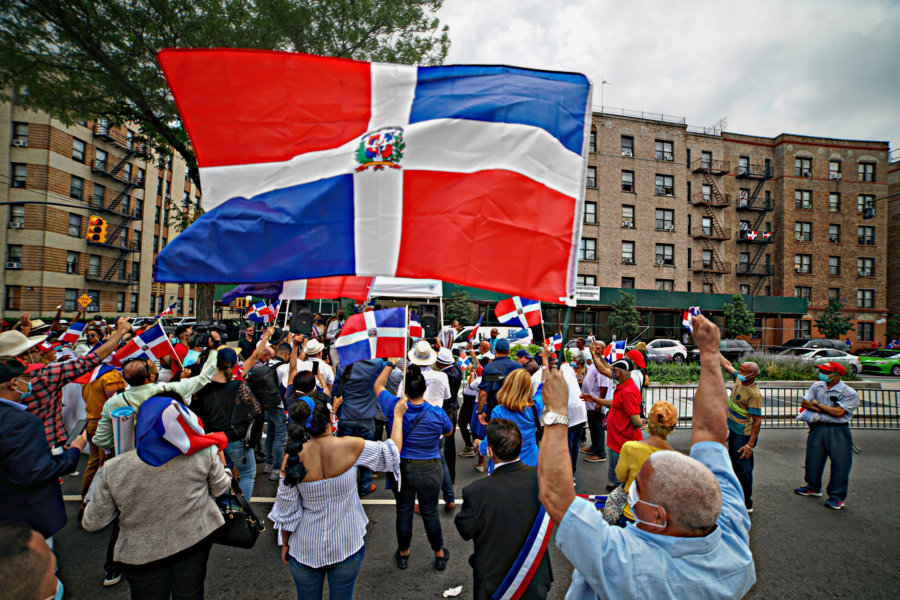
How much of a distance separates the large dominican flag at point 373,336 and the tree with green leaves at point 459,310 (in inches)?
868

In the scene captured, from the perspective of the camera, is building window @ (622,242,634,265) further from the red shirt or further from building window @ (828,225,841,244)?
the red shirt

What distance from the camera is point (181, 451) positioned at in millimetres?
2809

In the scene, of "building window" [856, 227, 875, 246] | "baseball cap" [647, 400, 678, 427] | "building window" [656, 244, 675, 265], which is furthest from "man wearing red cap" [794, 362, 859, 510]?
"building window" [856, 227, 875, 246]

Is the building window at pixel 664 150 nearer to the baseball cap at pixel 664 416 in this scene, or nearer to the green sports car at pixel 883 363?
the green sports car at pixel 883 363

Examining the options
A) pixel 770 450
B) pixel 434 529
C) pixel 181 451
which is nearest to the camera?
pixel 181 451

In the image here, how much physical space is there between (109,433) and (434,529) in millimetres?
3134

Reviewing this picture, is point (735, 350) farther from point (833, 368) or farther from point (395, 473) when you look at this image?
point (395, 473)

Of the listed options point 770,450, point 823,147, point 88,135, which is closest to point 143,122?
point 770,450

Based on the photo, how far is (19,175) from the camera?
30141 mm

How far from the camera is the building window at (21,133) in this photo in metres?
29.8

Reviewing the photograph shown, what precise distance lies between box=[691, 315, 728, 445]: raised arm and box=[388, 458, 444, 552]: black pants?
9.13ft

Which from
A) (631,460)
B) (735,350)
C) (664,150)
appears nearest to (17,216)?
(631,460)

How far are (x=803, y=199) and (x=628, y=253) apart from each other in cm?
1880

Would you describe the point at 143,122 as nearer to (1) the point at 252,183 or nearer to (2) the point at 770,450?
(1) the point at 252,183
